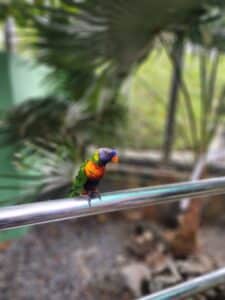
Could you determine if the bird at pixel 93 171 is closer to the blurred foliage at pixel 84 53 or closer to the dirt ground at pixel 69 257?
the blurred foliage at pixel 84 53

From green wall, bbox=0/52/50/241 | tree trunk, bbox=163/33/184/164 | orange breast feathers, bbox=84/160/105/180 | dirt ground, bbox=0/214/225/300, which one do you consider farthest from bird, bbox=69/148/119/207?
dirt ground, bbox=0/214/225/300

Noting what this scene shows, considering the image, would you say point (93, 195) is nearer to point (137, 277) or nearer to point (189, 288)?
point (189, 288)

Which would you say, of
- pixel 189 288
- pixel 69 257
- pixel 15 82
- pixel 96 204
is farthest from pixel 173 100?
pixel 96 204

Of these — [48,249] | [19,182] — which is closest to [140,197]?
[19,182]

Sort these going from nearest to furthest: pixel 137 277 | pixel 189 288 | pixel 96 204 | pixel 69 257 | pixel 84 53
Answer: pixel 96 204 → pixel 189 288 → pixel 84 53 → pixel 137 277 → pixel 69 257

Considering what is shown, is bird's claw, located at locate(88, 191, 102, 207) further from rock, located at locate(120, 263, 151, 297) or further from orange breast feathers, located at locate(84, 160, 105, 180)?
rock, located at locate(120, 263, 151, 297)

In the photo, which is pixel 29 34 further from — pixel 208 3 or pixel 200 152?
pixel 200 152

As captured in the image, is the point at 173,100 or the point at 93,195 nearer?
the point at 93,195

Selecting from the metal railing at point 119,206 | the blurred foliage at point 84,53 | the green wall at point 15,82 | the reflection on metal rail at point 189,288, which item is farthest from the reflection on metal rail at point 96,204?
the green wall at point 15,82
